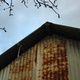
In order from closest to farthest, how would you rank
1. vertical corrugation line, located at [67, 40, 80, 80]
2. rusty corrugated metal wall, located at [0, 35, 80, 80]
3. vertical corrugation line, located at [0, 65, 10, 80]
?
1. vertical corrugation line, located at [67, 40, 80, 80]
2. rusty corrugated metal wall, located at [0, 35, 80, 80]
3. vertical corrugation line, located at [0, 65, 10, 80]

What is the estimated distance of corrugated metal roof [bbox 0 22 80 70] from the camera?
11095 millimetres

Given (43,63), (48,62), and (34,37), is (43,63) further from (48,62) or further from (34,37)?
(34,37)

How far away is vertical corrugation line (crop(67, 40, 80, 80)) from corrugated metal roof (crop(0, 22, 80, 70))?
0.56 meters

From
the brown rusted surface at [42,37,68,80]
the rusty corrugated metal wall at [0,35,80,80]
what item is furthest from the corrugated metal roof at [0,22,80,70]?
the brown rusted surface at [42,37,68,80]

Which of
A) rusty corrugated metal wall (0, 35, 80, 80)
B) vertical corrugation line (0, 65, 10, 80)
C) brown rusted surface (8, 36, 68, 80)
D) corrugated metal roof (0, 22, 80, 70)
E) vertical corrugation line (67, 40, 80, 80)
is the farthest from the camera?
vertical corrugation line (0, 65, 10, 80)

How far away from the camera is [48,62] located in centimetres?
1044

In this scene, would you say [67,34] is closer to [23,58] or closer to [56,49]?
[56,49]

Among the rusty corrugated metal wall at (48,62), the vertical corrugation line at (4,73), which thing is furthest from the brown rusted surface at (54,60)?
the vertical corrugation line at (4,73)

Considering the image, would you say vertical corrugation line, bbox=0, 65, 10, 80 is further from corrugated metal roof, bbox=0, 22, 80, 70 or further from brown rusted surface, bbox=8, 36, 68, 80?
corrugated metal roof, bbox=0, 22, 80, 70

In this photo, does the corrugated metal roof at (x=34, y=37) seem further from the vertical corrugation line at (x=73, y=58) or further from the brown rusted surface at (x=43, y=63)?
the vertical corrugation line at (x=73, y=58)

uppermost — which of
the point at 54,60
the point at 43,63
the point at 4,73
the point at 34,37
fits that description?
the point at 34,37

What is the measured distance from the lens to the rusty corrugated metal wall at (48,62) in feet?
31.9

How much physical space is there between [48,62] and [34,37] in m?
2.13

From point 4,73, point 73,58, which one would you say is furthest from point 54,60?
point 4,73
